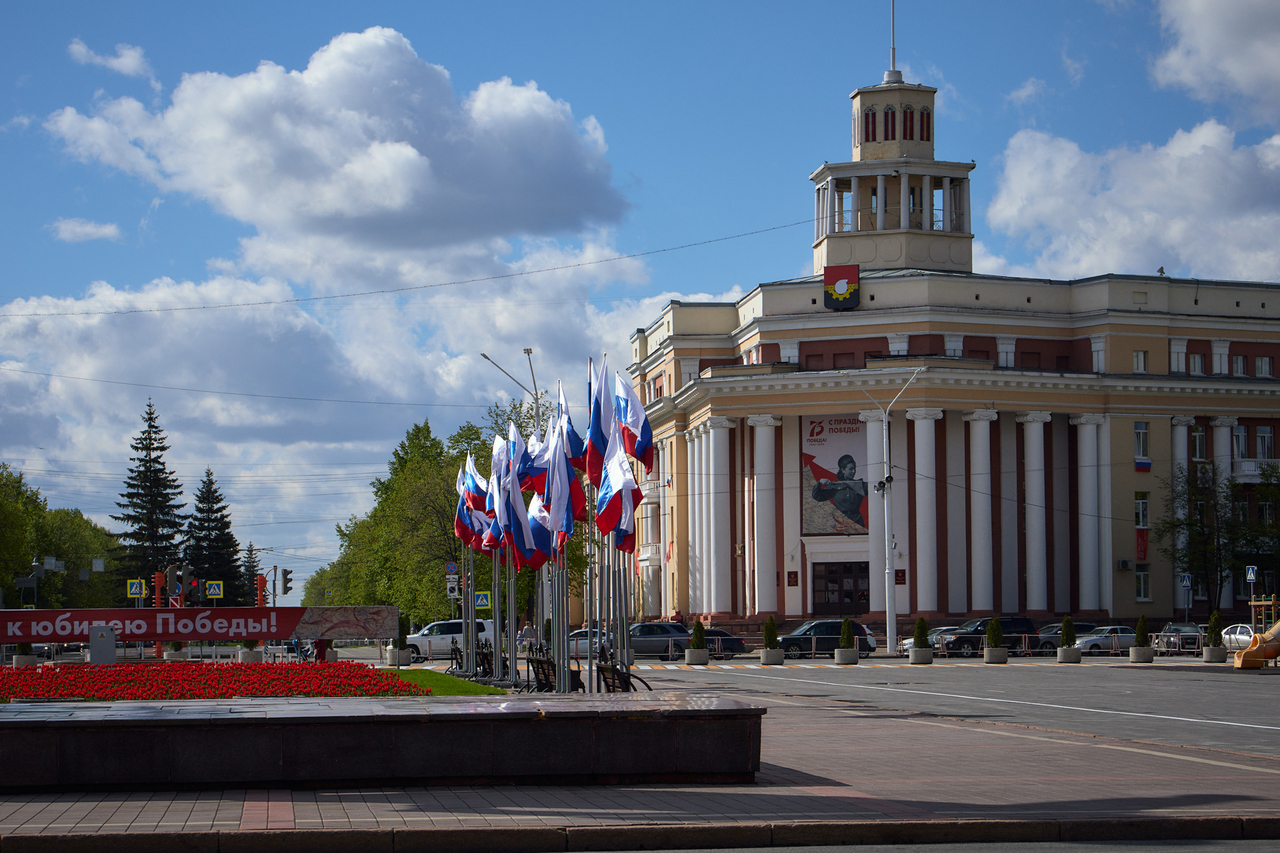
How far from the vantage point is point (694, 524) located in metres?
69.8

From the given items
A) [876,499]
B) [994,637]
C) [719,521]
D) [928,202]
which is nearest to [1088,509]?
[876,499]

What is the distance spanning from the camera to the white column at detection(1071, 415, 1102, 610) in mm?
64125

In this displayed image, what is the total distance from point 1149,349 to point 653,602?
97.7 feet

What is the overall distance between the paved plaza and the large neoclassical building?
3949 cm

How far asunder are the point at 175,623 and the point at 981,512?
145 feet

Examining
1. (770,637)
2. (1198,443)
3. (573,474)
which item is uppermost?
(1198,443)

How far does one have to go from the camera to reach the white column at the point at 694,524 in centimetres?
6844

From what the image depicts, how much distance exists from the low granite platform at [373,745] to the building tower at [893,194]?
201 feet

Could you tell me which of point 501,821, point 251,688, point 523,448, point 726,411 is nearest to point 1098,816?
point 501,821

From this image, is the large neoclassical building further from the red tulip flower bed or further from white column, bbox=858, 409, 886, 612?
the red tulip flower bed

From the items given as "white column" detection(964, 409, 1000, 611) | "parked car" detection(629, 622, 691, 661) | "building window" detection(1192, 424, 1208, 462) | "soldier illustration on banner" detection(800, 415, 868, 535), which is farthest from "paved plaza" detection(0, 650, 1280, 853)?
"building window" detection(1192, 424, 1208, 462)

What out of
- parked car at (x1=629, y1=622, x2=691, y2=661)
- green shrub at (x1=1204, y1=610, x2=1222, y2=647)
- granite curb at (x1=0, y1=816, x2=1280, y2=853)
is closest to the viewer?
granite curb at (x1=0, y1=816, x2=1280, y2=853)

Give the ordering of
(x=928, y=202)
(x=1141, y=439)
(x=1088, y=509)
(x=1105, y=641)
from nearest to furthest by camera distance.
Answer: (x=1105, y=641)
(x=1088, y=509)
(x=1141, y=439)
(x=928, y=202)

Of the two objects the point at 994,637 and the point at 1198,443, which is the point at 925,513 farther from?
the point at 994,637
